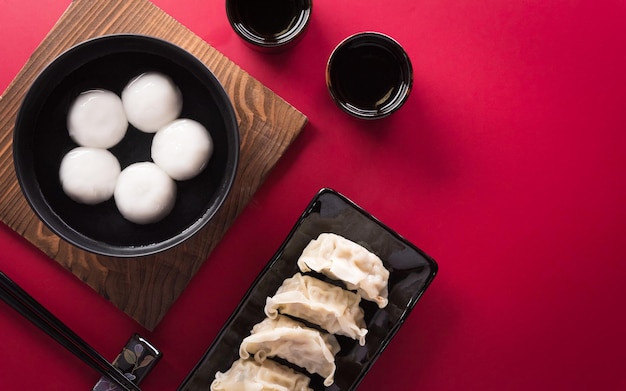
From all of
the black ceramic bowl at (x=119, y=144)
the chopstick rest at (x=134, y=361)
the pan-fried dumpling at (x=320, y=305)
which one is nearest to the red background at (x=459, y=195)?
the chopstick rest at (x=134, y=361)

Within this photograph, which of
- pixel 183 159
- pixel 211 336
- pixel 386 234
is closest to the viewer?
pixel 183 159

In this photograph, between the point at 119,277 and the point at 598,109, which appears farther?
the point at 598,109

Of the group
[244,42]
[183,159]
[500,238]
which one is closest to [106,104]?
[183,159]

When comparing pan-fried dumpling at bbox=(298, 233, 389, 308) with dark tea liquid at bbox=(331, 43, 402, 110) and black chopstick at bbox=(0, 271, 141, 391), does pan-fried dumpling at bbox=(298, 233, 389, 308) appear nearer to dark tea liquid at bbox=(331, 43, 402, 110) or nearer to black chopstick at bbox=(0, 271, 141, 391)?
dark tea liquid at bbox=(331, 43, 402, 110)

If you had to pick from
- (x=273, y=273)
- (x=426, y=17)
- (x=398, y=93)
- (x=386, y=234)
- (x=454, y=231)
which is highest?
(x=426, y=17)

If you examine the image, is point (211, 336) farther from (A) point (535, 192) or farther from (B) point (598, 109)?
A: (B) point (598, 109)

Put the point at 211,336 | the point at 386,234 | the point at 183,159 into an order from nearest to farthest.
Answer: the point at 183,159
the point at 386,234
the point at 211,336
